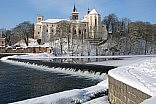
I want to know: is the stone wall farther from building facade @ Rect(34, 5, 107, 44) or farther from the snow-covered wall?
building facade @ Rect(34, 5, 107, 44)

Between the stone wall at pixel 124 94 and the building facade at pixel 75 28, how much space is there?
7285 cm

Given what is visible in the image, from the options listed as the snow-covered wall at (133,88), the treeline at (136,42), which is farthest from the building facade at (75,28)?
the snow-covered wall at (133,88)

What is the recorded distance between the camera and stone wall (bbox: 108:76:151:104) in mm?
9027

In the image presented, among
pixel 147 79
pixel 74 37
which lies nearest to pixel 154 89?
pixel 147 79

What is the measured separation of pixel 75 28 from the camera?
300 ft

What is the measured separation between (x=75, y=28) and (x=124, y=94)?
81337 millimetres

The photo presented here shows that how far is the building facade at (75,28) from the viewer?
88000 mm

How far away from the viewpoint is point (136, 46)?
7025 cm

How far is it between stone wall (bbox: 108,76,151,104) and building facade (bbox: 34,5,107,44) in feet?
239

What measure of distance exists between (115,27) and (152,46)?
23125 mm

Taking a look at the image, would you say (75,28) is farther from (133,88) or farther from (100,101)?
(133,88)

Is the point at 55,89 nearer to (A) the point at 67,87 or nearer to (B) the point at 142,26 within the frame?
(A) the point at 67,87

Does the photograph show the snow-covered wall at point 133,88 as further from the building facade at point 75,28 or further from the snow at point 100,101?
the building facade at point 75,28

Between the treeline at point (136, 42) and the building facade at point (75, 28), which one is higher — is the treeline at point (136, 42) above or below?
below
